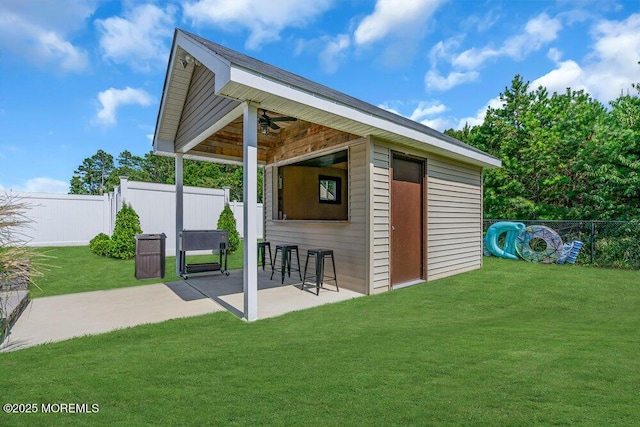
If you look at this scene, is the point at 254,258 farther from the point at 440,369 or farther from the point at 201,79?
the point at 201,79

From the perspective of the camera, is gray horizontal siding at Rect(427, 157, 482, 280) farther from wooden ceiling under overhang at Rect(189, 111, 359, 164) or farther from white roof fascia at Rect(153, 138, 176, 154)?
white roof fascia at Rect(153, 138, 176, 154)

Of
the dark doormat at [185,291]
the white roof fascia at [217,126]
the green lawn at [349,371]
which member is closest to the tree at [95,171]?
the white roof fascia at [217,126]

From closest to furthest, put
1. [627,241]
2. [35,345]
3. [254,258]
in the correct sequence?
[35,345], [254,258], [627,241]

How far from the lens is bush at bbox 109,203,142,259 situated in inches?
335

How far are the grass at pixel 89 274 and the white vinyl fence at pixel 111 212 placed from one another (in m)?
1.84

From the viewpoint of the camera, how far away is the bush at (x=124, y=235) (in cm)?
851

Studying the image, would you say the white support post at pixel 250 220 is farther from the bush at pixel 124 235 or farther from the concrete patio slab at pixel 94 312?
the bush at pixel 124 235

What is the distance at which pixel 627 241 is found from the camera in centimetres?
791

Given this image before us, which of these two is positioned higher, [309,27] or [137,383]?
[309,27]

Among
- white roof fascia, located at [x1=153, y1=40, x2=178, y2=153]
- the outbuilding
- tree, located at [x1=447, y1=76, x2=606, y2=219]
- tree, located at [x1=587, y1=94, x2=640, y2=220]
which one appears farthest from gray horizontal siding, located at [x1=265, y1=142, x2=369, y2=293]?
tree, located at [x1=447, y1=76, x2=606, y2=219]

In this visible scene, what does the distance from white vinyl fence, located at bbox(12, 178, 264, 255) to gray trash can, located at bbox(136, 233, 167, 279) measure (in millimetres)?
4006

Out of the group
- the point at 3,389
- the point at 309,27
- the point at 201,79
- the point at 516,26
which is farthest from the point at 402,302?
the point at 309,27

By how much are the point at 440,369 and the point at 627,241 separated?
894cm

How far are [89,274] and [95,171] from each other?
46.5 meters
